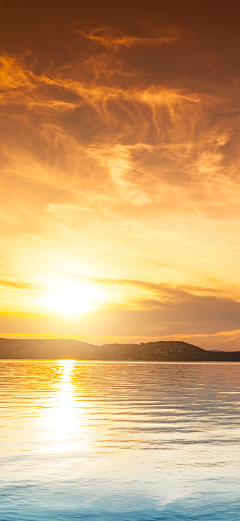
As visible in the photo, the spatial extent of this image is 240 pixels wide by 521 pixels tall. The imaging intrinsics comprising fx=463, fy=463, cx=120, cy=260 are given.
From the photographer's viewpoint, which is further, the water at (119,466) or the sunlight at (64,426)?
the sunlight at (64,426)

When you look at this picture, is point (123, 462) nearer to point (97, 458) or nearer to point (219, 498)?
point (97, 458)

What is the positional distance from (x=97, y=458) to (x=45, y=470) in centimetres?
271

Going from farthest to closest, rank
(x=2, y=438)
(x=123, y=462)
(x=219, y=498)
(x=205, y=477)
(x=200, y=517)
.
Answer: (x=2, y=438) → (x=123, y=462) → (x=205, y=477) → (x=219, y=498) → (x=200, y=517)

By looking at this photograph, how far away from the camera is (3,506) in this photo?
1191 cm

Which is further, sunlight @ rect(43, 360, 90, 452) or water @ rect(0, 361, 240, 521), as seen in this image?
sunlight @ rect(43, 360, 90, 452)

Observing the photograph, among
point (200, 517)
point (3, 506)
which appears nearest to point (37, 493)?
point (3, 506)

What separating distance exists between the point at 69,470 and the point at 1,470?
227cm

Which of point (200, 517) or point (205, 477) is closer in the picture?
point (200, 517)

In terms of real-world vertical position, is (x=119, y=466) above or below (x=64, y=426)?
below

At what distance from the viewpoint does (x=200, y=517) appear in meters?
11.5

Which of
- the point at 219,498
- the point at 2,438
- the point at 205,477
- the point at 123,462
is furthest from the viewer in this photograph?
the point at 2,438

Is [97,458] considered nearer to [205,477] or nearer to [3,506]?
[205,477]

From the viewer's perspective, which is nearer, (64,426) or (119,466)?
(119,466)

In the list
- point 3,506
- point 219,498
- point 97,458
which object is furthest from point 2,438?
point 219,498
